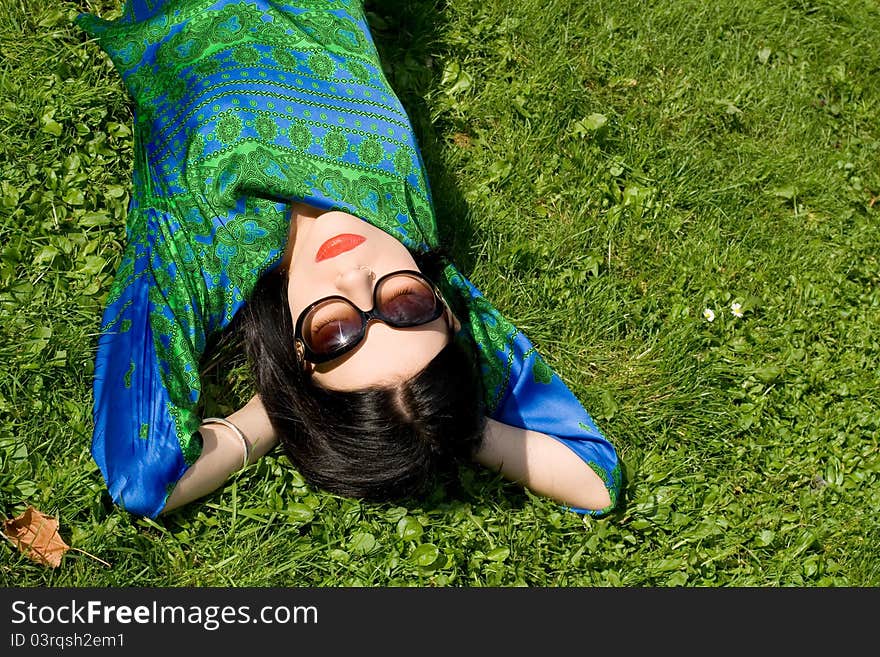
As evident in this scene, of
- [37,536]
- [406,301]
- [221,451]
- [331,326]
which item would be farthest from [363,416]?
[37,536]

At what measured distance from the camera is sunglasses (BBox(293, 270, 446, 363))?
3.19 meters

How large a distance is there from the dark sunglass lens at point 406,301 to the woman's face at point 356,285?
0.13ft

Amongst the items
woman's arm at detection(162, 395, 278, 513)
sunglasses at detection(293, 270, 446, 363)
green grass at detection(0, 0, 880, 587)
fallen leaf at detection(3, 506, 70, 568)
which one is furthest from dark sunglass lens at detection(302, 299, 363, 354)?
fallen leaf at detection(3, 506, 70, 568)

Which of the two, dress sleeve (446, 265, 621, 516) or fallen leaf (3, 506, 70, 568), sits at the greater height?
Answer: dress sleeve (446, 265, 621, 516)

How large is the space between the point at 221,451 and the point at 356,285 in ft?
2.96

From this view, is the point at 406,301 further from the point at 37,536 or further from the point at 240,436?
the point at 37,536

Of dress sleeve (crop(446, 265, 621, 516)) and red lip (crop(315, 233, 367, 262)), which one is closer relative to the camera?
red lip (crop(315, 233, 367, 262))

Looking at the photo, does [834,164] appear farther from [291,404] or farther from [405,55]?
[291,404]

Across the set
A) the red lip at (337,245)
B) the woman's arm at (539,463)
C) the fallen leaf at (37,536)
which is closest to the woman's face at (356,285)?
the red lip at (337,245)

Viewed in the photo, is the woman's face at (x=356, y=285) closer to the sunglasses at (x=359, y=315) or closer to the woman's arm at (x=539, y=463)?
the sunglasses at (x=359, y=315)

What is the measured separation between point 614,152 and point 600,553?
91.0 inches

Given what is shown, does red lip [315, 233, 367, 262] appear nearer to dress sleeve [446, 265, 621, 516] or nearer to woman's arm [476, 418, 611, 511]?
dress sleeve [446, 265, 621, 516]

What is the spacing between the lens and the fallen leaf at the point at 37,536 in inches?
133

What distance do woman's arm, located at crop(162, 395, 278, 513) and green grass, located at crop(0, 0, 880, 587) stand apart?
0.10 m
